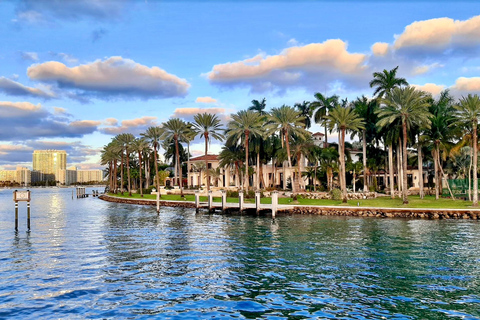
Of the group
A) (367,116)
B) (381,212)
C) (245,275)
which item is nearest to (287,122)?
(367,116)

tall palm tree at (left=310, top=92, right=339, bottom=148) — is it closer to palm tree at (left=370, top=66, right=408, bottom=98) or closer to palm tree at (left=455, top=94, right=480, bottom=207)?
palm tree at (left=370, top=66, right=408, bottom=98)

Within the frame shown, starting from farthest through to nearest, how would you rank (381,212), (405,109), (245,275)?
1. (405,109)
2. (381,212)
3. (245,275)

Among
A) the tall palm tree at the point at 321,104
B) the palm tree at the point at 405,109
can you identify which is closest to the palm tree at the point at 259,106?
the tall palm tree at the point at 321,104

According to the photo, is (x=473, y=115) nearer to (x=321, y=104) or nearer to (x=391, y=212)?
(x=391, y=212)

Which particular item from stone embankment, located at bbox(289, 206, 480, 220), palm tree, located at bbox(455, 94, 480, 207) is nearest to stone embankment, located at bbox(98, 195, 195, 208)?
stone embankment, located at bbox(289, 206, 480, 220)

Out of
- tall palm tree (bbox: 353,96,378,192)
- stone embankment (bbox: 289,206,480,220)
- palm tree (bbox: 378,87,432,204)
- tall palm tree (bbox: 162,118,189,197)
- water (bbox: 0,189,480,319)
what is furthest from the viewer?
tall palm tree (bbox: 162,118,189,197)

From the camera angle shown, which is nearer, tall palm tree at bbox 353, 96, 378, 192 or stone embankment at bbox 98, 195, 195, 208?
stone embankment at bbox 98, 195, 195, 208

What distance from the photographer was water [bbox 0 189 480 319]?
13570 mm

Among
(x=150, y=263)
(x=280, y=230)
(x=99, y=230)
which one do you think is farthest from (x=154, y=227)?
(x=150, y=263)

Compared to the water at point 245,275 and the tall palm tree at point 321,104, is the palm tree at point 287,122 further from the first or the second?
the water at point 245,275

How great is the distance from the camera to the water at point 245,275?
13570mm

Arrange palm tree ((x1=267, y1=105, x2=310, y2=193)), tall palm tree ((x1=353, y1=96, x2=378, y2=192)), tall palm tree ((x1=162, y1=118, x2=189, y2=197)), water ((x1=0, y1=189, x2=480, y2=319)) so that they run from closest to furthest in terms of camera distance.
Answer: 1. water ((x1=0, y1=189, x2=480, y2=319))
2. palm tree ((x1=267, y1=105, x2=310, y2=193))
3. tall palm tree ((x1=353, y1=96, x2=378, y2=192))
4. tall palm tree ((x1=162, y1=118, x2=189, y2=197))

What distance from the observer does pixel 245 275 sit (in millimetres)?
18469

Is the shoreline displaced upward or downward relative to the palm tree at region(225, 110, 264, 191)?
downward
